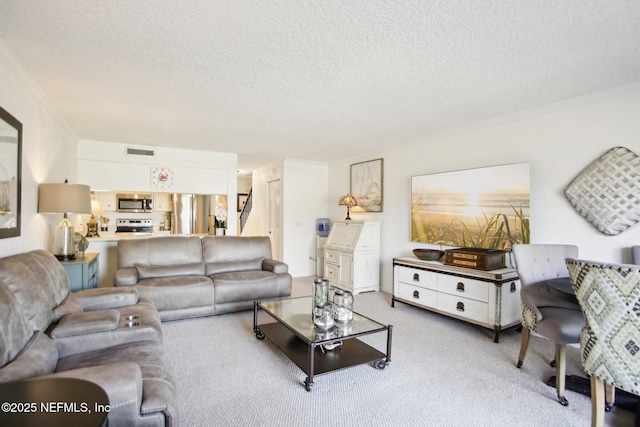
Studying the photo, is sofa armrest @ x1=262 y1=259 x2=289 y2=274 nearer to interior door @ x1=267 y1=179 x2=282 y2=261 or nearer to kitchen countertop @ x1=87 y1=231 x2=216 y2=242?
interior door @ x1=267 y1=179 x2=282 y2=261

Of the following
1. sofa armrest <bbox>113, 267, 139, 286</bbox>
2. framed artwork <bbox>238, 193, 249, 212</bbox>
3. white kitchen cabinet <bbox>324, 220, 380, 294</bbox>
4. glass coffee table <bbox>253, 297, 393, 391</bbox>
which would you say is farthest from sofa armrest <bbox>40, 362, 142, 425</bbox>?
framed artwork <bbox>238, 193, 249, 212</bbox>

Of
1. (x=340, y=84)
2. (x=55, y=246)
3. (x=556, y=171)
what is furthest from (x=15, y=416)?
(x=556, y=171)

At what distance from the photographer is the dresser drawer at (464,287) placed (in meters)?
3.25

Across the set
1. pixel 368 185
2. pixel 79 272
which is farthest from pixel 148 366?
pixel 368 185

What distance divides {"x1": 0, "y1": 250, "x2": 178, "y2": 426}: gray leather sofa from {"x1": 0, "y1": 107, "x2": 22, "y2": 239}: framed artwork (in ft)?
0.95

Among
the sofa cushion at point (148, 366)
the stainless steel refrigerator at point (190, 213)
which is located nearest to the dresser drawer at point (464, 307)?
the sofa cushion at point (148, 366)

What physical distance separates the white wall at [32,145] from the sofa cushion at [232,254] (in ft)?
5.48

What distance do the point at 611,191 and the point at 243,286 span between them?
3.70 metres

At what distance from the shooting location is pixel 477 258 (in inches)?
132

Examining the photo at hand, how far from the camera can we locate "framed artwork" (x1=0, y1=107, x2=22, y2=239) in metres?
2.16

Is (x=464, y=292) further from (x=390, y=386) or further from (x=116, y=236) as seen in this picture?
(x=116, y=236)

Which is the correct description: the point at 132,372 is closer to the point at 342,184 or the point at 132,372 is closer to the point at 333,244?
the point at 333,244

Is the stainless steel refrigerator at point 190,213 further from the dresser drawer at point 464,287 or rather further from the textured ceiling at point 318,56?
the dresser drawer at point 464,287

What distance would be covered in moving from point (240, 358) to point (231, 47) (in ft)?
7.75
